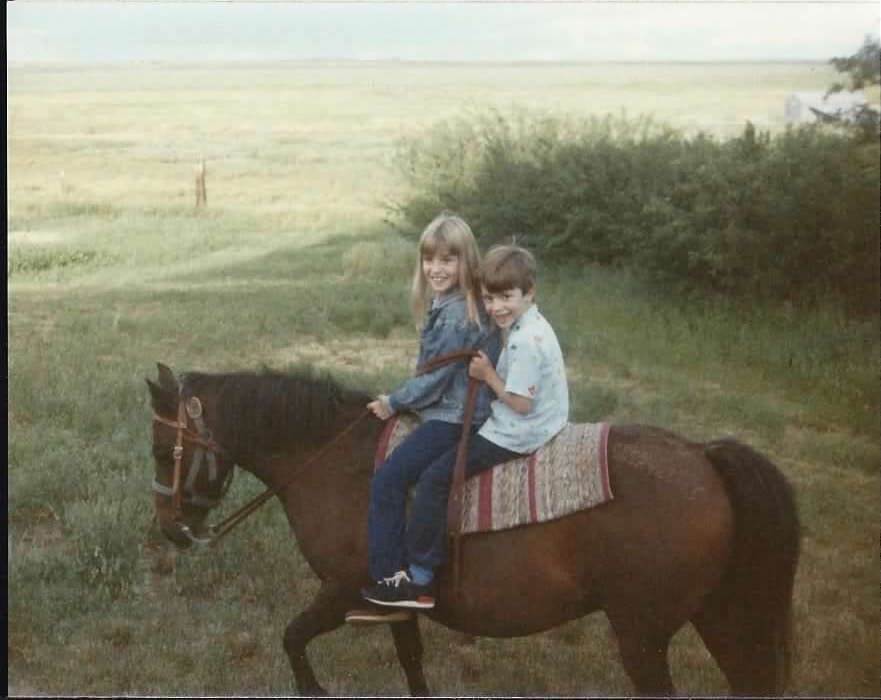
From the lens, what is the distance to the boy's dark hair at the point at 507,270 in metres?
3.32

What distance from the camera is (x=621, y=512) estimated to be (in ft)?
10.9

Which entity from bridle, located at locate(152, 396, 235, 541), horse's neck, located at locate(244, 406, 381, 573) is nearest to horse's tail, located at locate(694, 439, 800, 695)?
horse's neck, located at locate(244, 406, 381, 573)

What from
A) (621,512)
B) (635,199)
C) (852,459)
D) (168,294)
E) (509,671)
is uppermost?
(635,199)

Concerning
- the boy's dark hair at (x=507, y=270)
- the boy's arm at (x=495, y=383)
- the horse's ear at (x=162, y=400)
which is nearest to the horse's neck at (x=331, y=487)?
the horse's ear at (x=162, y=400)

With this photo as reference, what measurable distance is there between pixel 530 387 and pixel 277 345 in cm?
183

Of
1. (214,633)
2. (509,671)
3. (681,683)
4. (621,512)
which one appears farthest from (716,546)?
(214,633)

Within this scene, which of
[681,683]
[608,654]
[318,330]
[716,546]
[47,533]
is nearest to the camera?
[716,546]

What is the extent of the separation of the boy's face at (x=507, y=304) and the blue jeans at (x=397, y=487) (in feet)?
1.45

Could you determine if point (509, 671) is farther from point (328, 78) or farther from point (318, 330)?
point (328, 78)

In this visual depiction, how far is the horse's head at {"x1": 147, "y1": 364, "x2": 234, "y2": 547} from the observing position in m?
3.71

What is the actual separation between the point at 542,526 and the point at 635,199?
1977 mm

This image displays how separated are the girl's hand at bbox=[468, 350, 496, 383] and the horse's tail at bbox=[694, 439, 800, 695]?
0.84m

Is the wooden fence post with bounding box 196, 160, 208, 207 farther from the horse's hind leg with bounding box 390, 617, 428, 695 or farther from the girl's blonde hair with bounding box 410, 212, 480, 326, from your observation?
the horse's hind leg with bounding box 390, 617, 428, 695

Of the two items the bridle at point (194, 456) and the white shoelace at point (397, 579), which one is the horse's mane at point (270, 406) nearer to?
the bridle at point (194, 456)
